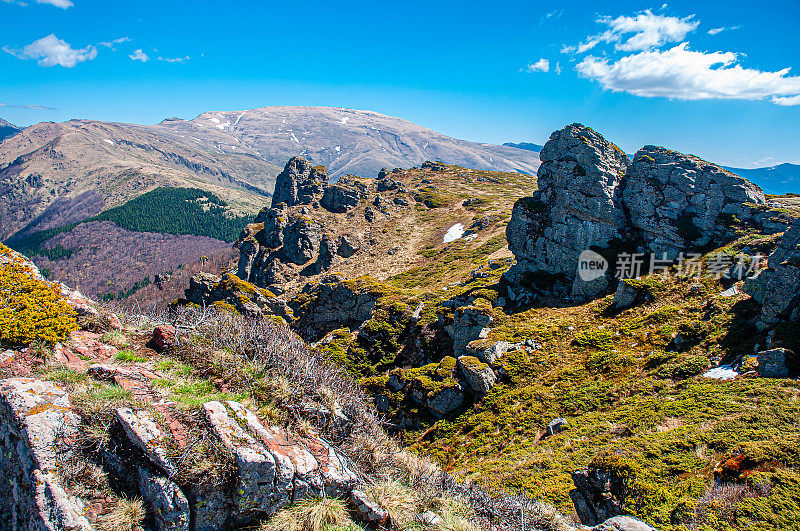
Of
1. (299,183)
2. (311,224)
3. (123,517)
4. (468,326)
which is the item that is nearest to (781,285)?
(468,326)

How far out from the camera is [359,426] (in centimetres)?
802

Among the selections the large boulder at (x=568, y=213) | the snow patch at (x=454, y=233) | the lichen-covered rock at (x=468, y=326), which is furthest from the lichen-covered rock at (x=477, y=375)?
the snow patch at (x=454, y=233)

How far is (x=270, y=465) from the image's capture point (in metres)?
5.45

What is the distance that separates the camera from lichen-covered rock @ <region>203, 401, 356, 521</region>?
533cm

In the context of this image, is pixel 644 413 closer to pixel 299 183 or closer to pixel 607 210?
pixel 607 210

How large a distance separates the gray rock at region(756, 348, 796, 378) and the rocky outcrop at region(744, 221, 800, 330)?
2370 mm

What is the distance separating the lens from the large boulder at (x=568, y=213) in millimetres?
25391

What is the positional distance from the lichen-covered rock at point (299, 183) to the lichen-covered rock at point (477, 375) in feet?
216

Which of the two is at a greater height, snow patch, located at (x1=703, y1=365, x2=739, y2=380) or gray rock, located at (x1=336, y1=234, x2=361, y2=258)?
snow patch, located at (x1=703, y1=365, x2=739, y2=380)

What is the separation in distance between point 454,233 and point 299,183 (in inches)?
1555

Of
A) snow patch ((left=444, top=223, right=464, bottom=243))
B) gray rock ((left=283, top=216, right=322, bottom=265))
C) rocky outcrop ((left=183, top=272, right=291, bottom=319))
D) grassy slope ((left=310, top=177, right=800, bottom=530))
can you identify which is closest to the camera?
grassy slope ((left=310, top=177, right=800, bottom=530))

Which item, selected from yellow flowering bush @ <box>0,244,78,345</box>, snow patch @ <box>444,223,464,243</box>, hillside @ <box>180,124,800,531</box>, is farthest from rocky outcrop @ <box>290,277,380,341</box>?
snow patch @ <box>444,223,464,243</box>

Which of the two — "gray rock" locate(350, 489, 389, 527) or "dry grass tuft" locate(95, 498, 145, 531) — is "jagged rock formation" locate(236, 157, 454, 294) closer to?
"gray rock" locate(350, 489, 389, 527)

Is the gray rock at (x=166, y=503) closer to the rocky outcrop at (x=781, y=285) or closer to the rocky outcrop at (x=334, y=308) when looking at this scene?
the rocky outcrop at (x=781, y=285)
